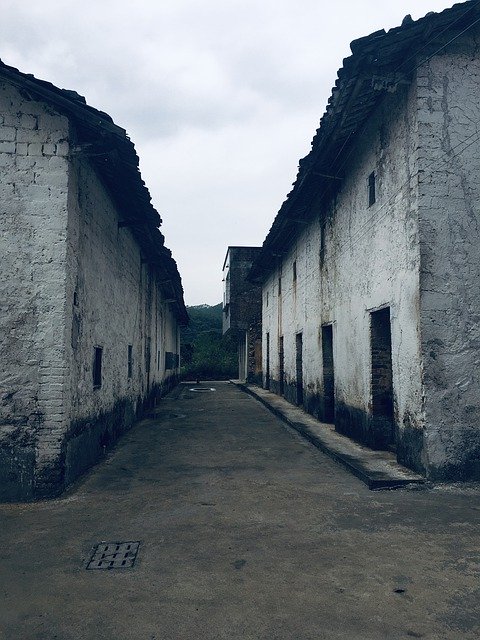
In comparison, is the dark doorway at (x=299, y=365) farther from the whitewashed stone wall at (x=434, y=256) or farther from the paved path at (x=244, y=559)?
the paved path at (x=244, y=559)

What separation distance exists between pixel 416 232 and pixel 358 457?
3137 millimetres

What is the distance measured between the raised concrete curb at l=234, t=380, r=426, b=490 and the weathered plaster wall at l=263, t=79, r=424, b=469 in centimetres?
23

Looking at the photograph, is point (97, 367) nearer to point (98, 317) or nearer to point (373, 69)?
point (98, 317)

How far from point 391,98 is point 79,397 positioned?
5802 mm

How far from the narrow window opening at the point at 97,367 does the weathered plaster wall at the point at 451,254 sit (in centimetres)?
459

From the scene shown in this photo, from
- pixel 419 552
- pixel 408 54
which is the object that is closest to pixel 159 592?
pixel 419 552

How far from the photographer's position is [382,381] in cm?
732

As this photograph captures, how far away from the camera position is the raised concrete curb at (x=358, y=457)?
5387 millimetres

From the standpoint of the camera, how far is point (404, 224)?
615cm

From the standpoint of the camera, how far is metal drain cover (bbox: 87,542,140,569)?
3447mm

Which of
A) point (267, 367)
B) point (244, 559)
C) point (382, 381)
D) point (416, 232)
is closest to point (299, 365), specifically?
point (267, 367)

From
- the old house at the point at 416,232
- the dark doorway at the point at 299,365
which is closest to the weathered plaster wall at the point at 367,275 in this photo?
the old house at the point at 416,232

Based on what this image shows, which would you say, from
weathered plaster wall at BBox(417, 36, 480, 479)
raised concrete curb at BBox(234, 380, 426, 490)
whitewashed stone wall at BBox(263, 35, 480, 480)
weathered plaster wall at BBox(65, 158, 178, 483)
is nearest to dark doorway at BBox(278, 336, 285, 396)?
raised concrete curb at BBox(234, 380, 426, 490)

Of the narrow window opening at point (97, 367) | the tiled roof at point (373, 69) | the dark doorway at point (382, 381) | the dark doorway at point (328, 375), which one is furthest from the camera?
the dark doorway at point (328, 375)
